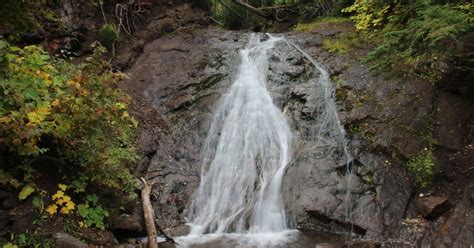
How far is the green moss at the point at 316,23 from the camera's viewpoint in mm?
13605

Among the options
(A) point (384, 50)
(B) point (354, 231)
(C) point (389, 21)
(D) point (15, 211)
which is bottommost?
(B) point (354, 231)

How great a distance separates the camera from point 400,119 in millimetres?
7883

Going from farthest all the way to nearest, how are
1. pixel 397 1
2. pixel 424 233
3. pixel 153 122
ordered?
pixel 397 1, pixel 153 122, pixel 424 233

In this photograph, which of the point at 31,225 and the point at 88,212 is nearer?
the point at 31,225

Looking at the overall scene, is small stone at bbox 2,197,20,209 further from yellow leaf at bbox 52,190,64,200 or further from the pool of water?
the pool of water

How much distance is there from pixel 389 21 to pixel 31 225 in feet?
32.3

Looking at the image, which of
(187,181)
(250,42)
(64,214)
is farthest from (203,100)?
(64,214)

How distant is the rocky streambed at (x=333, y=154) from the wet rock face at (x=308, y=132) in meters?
0.02

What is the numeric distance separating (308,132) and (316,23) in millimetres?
7459

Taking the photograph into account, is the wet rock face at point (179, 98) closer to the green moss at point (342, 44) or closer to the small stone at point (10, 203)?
the small stone at point (10, 203)

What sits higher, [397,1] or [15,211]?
[397,1]

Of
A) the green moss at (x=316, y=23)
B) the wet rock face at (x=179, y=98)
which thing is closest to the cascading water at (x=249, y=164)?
the wet rock face at (x=179, y=98)

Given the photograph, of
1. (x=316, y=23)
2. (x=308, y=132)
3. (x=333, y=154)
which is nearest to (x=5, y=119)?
(x=333, y=154)

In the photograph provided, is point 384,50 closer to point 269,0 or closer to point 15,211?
point 15,211
